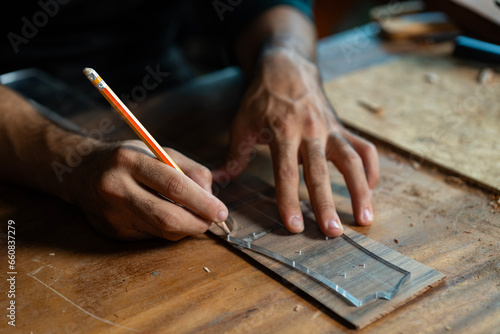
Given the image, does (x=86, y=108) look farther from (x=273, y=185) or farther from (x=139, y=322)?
(x=139, y=322)

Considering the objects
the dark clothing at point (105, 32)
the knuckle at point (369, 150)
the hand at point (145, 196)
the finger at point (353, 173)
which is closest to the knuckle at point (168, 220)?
the hand at point (145, 196)

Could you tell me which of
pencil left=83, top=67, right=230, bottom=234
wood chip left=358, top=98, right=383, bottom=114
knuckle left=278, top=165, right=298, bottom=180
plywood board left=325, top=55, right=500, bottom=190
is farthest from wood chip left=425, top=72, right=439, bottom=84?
pencil left=83, top=67, right=230, bottom=234

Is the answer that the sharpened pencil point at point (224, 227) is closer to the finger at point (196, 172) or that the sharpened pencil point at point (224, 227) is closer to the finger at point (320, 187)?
the finger at point (196, 172)

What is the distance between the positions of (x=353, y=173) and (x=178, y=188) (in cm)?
38

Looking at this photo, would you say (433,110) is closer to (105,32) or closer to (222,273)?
(222,273)

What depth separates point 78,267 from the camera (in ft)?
2.71

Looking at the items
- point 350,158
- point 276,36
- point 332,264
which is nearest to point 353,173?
point 350,158

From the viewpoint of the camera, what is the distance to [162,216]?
807mm

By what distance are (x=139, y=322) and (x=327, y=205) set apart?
16.2 inches

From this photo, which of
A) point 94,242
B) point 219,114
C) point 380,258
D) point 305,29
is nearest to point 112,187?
point 94,242

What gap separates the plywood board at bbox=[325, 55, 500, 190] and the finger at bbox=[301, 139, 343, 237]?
0.27 meters

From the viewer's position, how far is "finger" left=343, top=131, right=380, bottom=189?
1012mm

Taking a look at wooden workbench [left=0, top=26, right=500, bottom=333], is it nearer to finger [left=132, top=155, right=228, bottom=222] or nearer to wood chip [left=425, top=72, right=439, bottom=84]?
finger [left=132, top=155, right=228, bottom=222]

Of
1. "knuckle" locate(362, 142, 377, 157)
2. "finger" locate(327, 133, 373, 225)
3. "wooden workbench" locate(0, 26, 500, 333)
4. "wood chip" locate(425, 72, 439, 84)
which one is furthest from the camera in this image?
"wood chip" locate(425, 72, 439, 84)
